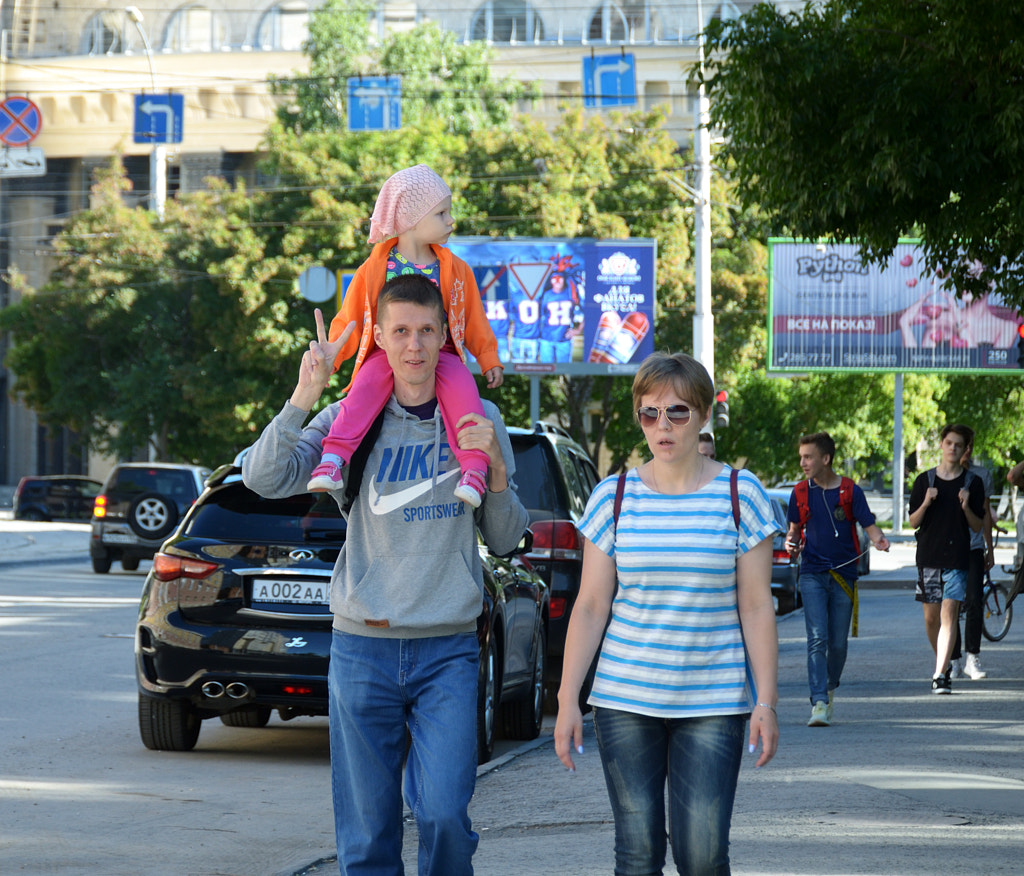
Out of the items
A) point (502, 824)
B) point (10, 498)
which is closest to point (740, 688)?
point (502, 824)

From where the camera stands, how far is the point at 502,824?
22.5ft

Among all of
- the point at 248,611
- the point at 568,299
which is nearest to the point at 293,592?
the point at 248,611

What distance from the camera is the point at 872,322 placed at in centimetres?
3522

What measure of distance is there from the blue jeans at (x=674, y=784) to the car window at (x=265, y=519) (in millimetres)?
4310

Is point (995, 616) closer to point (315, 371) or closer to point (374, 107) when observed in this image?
point (315, 371)

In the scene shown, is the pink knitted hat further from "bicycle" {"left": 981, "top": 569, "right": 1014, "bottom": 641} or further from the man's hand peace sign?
"bicycle" {"left": 981, "top": 569, "right": 1014, "bottom": 641}

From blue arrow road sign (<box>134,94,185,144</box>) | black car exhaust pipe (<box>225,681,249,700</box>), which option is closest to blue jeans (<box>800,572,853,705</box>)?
black car exhaust pipe (<box>225,681,249,700</box>)

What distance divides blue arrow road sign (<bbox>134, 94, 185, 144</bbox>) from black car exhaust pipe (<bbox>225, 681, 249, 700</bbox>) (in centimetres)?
4333

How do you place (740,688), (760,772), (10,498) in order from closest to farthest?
(740,688), (760,772), (10,498)

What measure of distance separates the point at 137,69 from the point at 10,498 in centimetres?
1736

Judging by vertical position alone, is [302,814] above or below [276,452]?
below

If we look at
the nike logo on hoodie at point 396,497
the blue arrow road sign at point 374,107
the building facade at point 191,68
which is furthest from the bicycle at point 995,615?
the building facade at point 191,68

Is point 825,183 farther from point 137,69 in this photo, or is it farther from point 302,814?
point 137,69

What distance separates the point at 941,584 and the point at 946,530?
0.40 meters
